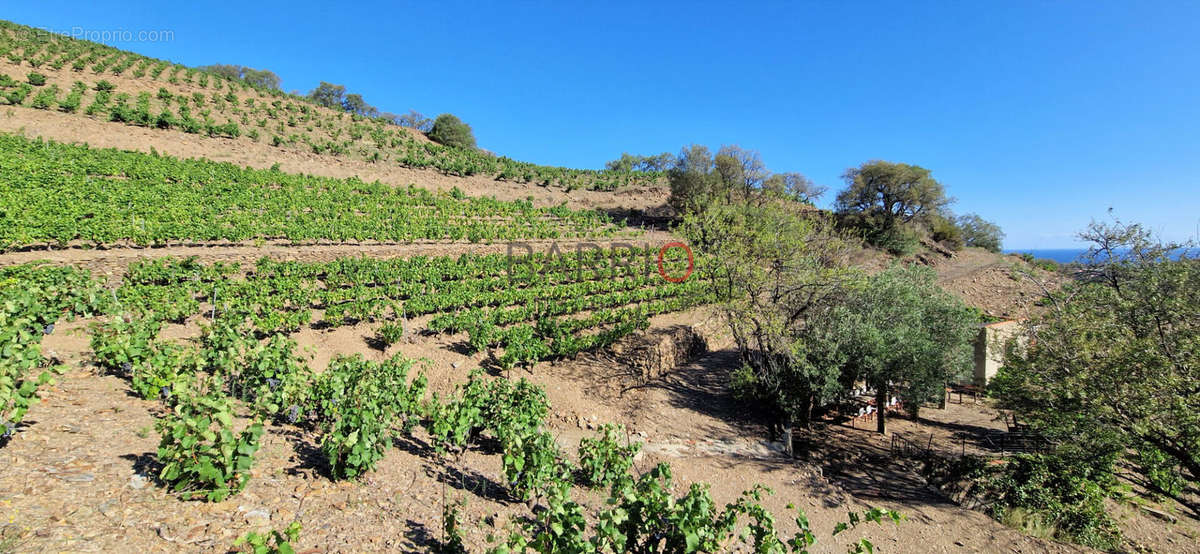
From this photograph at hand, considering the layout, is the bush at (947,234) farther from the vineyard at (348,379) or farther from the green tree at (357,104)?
the green tree at (357,104)

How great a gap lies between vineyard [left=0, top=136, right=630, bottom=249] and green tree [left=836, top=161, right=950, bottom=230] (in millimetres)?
22559

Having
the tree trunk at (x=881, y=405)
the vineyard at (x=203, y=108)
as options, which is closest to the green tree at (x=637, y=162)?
the vineyard at (x=203, y=108)

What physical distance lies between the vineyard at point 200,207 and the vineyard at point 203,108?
24.4ft

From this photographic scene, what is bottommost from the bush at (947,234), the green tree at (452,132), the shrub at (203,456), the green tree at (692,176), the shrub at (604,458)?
the shrub at (604,458)

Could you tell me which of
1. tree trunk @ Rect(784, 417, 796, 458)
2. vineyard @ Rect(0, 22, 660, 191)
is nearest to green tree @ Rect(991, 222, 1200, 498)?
tree trunk @ Rect(784, 417, 796, 458)

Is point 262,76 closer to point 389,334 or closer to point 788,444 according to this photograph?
point 389,334

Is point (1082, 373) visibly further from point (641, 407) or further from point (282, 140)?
point (282, 140)

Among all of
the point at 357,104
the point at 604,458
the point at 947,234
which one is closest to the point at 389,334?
the point at 604,458

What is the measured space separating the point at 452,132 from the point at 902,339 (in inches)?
2175

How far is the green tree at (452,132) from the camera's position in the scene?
5600cm

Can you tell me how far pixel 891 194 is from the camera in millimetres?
37031

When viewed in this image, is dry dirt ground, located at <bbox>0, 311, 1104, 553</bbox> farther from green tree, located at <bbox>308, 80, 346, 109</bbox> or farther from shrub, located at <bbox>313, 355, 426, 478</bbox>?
green tree, located at <bbox>308, 80, 346, 109</bbox>

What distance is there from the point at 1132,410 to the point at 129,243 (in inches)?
1062

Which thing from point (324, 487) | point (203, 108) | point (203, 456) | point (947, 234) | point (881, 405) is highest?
point (203, 108)
